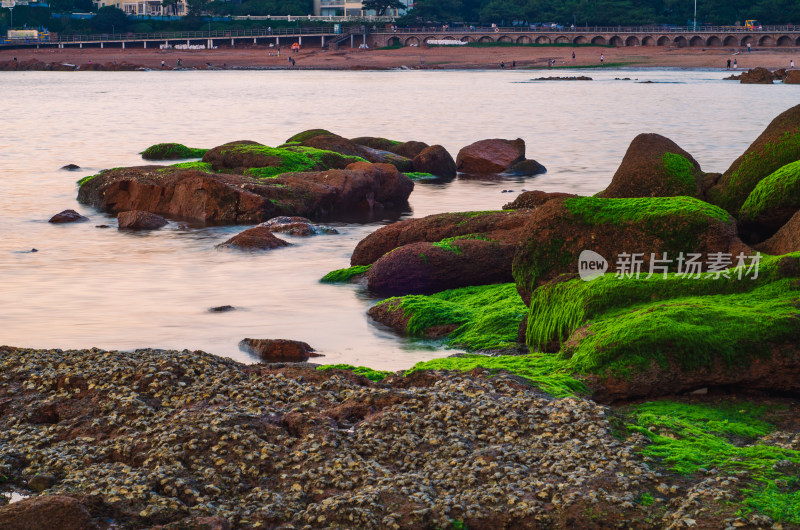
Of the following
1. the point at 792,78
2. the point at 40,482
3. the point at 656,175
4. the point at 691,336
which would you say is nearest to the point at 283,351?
the point at 40,482

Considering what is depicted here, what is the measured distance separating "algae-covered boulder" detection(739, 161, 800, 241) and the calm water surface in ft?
12.8

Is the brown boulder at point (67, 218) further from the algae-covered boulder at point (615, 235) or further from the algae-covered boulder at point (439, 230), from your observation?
the algae-covered boulder at point (615, 235)

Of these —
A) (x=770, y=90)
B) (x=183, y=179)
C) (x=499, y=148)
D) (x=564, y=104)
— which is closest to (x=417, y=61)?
(x=770, y=90)

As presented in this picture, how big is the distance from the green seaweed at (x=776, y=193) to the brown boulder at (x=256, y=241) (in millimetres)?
7547

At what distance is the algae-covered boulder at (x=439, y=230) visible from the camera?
13148 millimetres

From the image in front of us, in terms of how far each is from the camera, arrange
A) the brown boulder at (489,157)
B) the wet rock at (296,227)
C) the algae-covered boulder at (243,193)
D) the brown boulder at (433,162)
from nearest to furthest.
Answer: the wet rock at (296,227), the algae-covered boulder at (243,193), the brown boulder at (433,162), the brown boulder at (489,157)

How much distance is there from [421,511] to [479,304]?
598cm

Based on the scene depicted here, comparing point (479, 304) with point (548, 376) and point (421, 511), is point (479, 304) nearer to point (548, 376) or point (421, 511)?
point (548, 376)

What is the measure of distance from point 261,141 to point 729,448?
34697 millimetres

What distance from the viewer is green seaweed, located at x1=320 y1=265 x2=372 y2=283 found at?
1341 centimetres

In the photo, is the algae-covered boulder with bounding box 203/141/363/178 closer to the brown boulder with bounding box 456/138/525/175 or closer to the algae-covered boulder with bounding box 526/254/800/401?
the brown boulder with bounding box 456/138/525/175

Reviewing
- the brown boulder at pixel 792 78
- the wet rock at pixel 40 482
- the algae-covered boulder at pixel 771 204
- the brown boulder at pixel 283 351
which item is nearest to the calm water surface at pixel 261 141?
the brown boulder at pixel 283 351

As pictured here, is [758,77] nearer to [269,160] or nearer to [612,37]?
[612,37]

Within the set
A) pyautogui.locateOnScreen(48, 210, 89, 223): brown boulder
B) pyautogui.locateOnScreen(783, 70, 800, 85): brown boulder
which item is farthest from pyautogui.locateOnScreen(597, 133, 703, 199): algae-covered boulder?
pyautogui.locateOnScreen(783, 70, 800, 85): brown boulder
